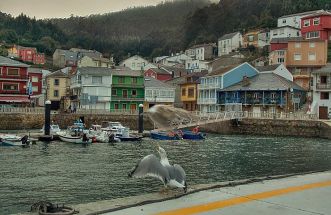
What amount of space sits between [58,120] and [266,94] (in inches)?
1342

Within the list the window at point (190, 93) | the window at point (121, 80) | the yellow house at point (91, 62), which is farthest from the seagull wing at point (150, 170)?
the yellow house at point (91, 62)

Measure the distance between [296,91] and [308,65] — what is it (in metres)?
13.9

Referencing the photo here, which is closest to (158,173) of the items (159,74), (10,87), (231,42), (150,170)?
(150,170)

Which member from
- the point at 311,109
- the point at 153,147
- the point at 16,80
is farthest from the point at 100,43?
the point at 153,147

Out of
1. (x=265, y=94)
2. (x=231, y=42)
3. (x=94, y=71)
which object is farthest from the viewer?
(x=231, y=42)

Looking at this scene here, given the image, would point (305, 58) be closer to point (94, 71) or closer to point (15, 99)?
point (94, 71)

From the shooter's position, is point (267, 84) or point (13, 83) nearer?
point (13, 83)

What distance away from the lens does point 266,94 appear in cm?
7088

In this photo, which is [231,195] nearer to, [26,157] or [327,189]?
[327,189]

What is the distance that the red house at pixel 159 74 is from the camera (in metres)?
103

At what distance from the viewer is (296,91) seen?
7131 cm

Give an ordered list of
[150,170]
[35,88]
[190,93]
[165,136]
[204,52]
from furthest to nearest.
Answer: [204,52] → [35,88] → [190,93] → [165,136] → [150,170]

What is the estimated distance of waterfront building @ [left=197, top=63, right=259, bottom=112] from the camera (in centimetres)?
7719

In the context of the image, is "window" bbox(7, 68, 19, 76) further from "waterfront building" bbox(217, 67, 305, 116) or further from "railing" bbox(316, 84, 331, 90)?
"railing" bbox(316, 84, 331, 90)
